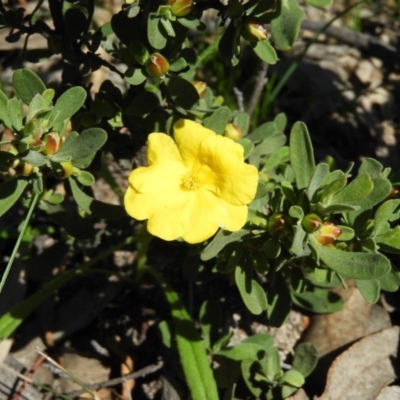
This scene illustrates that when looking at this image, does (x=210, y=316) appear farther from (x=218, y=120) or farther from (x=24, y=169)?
(x=24, y=169)

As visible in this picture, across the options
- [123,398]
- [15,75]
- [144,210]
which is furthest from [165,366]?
[15,75]

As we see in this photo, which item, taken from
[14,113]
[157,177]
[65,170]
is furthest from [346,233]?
[14,113]

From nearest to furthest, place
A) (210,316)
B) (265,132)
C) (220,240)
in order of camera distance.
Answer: (220,240) → (265,132) → (210,316)

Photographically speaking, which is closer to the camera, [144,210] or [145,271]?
[144,210]

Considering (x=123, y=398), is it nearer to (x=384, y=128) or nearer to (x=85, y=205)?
(x=85, y=205)

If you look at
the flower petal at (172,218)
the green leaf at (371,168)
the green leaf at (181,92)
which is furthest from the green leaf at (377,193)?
the green leaf at (181,92)

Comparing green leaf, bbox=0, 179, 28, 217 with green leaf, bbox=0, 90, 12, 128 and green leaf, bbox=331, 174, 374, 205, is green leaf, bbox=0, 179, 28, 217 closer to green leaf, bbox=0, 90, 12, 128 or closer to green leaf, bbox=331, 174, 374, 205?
green leaf, bbox=0, 90, 12, 128

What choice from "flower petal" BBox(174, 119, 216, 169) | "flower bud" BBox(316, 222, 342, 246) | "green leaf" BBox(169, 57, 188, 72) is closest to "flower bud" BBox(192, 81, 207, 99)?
"green leaf" BBox(169, 57, 188, 72)
